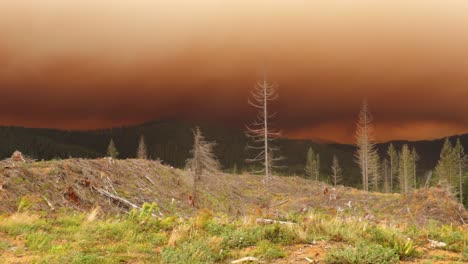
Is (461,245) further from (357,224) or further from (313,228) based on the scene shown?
(313,228)

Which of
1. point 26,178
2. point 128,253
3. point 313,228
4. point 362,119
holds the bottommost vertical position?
point 128,253

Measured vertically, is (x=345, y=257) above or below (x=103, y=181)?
below

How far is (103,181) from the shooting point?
26.0 meters

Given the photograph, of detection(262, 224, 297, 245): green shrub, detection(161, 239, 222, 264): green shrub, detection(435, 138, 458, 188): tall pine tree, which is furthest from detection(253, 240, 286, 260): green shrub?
detection(435, 138, 458, 188): tall pine tree

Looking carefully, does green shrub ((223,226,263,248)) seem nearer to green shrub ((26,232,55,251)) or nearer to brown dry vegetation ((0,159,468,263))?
brown dry vegetation ((0,159,468,263))

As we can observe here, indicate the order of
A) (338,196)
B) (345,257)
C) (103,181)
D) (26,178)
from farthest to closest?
(338,196) → (103,181) → (26,178) → (345,257)

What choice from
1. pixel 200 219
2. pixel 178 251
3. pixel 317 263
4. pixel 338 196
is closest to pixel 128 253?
pixel 178 251

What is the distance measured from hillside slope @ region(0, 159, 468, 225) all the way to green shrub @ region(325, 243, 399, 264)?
11.2 m

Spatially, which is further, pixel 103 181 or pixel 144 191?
pixel 144 191

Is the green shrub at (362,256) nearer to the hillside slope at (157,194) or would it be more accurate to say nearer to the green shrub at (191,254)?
the green shrub at (191,254)

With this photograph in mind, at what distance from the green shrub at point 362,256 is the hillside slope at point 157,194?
11.2 meters

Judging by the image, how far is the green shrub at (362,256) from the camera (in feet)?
22.0

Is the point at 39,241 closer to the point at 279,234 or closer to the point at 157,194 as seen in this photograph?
the point at 279,234

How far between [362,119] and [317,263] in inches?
2557
